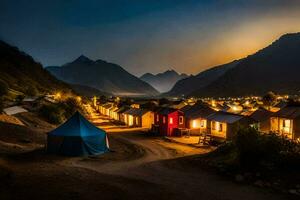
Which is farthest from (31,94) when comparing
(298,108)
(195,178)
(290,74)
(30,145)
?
(290,74)

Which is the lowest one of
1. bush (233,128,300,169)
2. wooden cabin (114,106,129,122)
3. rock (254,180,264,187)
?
rock (254,180,264,187)

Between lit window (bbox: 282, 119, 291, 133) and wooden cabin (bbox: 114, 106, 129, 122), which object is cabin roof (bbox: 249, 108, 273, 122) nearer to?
lit window (bbox: 282, 119, 291, 133)

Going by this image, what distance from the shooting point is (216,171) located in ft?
73.3

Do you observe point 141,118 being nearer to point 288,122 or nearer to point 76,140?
point 288,122

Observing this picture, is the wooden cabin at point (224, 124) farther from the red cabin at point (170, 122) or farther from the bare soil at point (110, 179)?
the bare soil at point (110, 179)

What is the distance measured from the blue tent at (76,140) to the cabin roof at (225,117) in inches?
710

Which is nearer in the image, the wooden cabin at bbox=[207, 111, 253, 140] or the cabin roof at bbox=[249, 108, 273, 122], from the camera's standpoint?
the wooden cabin at bbox=[207, 111, 253, 140]

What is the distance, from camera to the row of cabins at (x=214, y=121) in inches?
1473

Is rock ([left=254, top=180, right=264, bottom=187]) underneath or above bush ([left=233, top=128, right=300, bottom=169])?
underneath

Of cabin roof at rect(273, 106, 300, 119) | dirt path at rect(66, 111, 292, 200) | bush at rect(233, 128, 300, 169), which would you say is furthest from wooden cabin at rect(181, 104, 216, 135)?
bush at rect(233, 128, 300, 169)

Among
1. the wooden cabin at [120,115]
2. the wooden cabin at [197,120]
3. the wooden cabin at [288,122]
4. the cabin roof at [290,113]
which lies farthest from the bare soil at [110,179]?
the wooden cabin at [120,115]

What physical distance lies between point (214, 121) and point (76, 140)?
855 inches

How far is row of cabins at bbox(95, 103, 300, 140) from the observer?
37406 millimetres

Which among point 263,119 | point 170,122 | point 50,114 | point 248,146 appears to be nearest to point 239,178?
point 248,146
